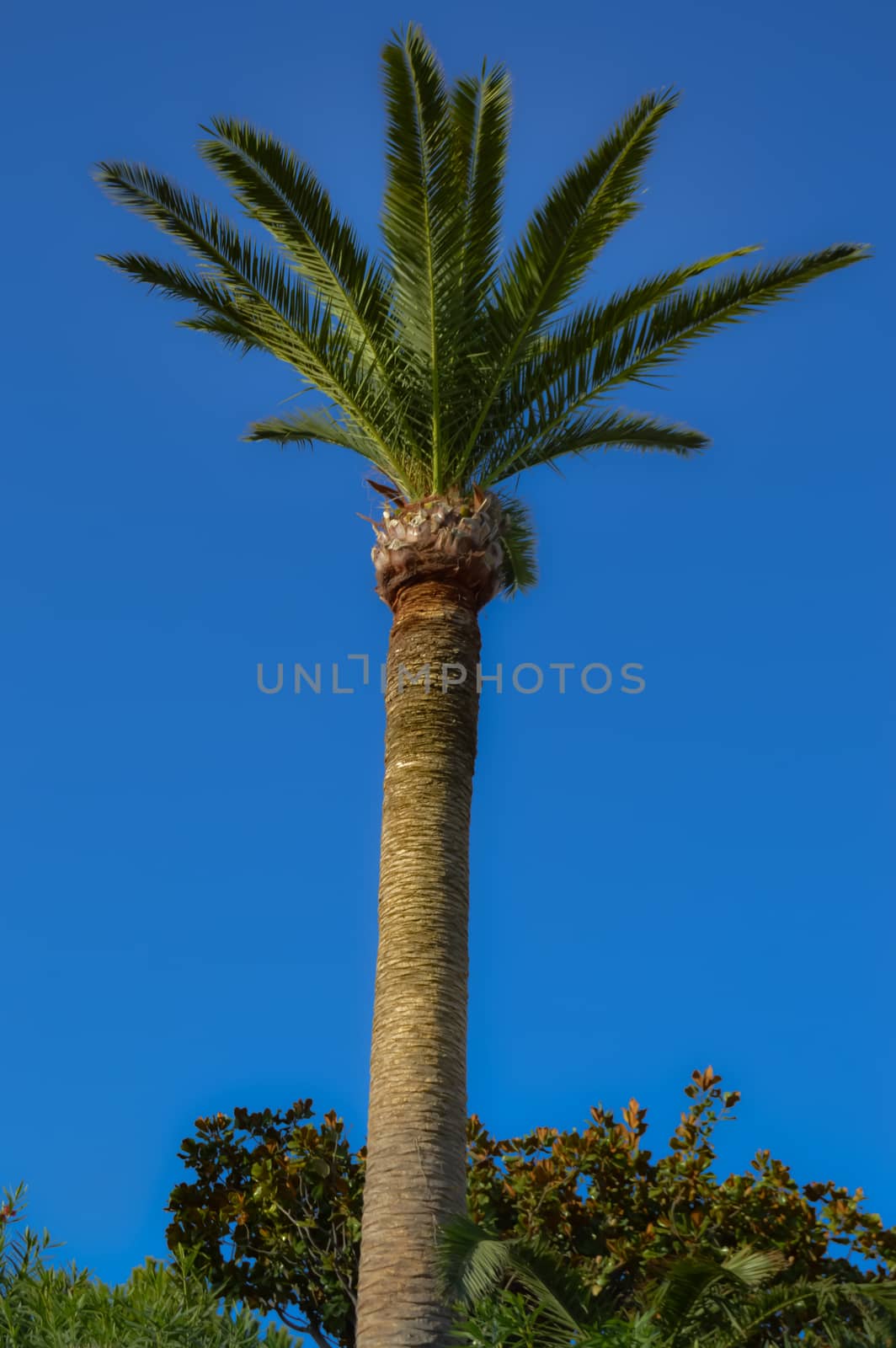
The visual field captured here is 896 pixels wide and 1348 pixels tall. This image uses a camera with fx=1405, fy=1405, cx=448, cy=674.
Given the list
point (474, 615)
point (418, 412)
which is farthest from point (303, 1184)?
point (418, 412)

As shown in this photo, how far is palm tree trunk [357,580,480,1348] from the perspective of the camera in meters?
8.27

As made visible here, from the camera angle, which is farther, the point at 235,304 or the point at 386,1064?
the point at 235,304

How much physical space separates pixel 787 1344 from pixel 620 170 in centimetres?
812

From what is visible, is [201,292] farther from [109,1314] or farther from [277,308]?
[109,1314]

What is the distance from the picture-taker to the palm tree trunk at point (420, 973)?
27.1 feet

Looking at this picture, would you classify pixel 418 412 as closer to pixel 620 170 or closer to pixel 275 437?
pixel 620 170

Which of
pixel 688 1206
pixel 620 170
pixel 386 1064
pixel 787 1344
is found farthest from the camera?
pixel 688 1206

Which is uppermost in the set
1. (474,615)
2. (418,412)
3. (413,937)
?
(418,412)

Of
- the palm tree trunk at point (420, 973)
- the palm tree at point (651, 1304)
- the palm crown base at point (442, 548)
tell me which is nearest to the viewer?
the palm tree at point (651, 1304)

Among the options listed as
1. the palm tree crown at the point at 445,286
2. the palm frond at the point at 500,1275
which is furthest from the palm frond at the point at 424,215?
the palm frond at the point at 500,1275

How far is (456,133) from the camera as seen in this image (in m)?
11.2

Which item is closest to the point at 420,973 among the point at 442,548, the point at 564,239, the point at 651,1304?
the point at 651,1304

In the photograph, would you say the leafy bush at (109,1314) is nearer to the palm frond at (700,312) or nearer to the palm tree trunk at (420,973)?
the palm tree trunk at (420,973)

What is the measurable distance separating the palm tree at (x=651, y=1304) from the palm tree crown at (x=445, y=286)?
18.5 ft
